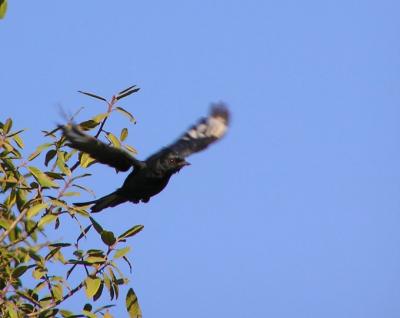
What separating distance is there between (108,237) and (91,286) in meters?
0.32

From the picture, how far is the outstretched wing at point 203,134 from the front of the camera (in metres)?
7.46

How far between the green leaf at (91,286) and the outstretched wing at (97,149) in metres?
1.03

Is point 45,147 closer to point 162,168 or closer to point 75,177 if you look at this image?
point 75,177

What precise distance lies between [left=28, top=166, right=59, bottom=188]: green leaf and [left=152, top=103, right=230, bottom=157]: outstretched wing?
2260 mm

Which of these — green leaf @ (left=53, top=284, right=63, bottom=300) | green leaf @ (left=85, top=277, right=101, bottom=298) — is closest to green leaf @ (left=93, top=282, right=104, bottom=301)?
green leaf @ (left=85, top=277, right=101, bottom=298)

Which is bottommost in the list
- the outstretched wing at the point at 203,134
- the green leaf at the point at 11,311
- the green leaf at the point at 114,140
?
the green leaf at the point at 11,311

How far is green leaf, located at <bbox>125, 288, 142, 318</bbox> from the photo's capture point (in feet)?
15.9

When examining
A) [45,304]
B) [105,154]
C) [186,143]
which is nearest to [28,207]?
[45,304]

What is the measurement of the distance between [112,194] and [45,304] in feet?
7.57

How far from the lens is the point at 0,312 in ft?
14.8

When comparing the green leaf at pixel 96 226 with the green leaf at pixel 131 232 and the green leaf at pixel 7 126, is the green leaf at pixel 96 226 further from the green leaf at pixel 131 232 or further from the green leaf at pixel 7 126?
the green leaf at pixel 7 126

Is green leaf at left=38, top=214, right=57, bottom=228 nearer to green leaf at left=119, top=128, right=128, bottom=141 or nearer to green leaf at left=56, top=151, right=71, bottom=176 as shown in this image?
green leaf at left=56, top=151, right=71, bottom=176

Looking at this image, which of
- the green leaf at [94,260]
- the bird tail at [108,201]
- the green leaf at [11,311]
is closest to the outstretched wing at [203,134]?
the bird tail at [108,201]

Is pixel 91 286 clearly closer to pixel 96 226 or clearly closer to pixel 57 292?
pixel 57 292
